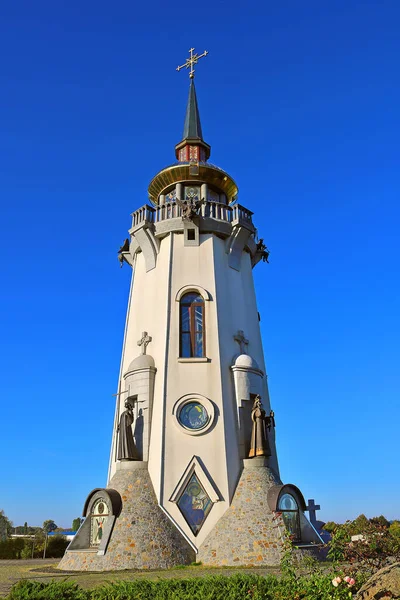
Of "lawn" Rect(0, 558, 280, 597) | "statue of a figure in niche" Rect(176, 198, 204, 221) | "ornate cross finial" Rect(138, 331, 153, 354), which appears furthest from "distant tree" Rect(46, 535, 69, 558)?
"statue of a figure in niche" Rect(176, 198, 204, 221)

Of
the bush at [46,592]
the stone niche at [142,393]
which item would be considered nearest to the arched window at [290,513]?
the stone niche at [142,393]

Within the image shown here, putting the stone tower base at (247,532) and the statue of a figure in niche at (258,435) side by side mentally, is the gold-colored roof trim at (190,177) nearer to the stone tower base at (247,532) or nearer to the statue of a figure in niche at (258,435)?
the statue of a figure in niche at (258,435)

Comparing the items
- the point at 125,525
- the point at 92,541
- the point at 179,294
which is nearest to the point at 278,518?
the point at 125,525

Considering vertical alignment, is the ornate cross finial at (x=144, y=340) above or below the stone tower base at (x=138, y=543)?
above

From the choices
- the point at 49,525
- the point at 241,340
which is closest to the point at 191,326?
the point at 241,340

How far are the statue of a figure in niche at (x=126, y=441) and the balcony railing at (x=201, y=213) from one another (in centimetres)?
803

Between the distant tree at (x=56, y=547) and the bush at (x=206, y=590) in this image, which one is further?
the distant tree at (x=56, y=547)

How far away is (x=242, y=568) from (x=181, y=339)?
26.5ft

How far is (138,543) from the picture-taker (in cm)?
1536

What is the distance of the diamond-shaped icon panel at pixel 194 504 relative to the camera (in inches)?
658

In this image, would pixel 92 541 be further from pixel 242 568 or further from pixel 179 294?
pixel 179 294

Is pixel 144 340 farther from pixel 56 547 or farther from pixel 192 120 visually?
pixel 56 547

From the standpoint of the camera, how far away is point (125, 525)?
15.8m

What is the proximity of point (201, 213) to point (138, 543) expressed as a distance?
490 inches
